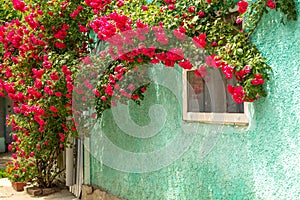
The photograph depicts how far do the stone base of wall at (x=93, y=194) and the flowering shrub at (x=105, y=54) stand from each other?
899 mm

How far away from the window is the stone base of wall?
2.21 metres

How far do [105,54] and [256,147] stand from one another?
2430 mm

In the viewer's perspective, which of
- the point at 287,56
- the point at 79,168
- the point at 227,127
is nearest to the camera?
the point at 287,56

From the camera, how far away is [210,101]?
15.0 ft

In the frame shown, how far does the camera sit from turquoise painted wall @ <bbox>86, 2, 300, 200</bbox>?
139 inches

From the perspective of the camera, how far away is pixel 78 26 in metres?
6.53

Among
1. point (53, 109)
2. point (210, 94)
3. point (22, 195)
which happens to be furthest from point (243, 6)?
point (22, 195)

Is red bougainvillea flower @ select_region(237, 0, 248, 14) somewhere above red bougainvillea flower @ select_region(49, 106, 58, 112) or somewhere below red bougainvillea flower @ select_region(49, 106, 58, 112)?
above

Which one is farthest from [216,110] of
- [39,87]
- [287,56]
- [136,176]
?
[39,87]

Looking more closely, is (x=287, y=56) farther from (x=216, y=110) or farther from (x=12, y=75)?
(x=12, y=75)

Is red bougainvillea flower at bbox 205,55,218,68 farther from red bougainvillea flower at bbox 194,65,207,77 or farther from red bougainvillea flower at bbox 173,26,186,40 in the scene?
red bougainvillea flower at bbox 173,26,186,40

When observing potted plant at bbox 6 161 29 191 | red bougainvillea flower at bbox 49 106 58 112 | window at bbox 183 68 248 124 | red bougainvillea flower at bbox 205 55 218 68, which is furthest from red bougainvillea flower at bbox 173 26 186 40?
potted plant at bbox 6 161 29 191

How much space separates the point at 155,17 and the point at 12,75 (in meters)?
3.79

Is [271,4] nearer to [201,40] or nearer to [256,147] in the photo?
[201,40]
